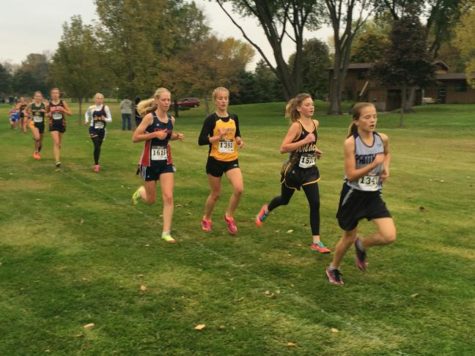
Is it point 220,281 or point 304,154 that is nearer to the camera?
point 220,281

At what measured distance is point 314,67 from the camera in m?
63.1

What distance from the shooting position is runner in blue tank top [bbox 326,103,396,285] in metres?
4.94

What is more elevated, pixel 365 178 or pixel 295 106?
pixel 295 106

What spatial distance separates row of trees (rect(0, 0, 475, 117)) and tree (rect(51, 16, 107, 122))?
0.07 metres

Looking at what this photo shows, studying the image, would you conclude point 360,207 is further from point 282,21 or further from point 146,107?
point 282,21

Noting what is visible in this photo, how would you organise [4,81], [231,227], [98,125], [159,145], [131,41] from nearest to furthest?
[159,145] → [231,227] → [98,125] → [131,41] → [4,81]

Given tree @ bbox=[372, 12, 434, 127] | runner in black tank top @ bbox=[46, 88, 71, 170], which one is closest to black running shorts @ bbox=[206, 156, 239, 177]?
runner in black tank top @ bbox=[46, 88, 71, 170]

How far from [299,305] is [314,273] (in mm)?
940

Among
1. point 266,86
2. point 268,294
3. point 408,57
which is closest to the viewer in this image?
point 268,294

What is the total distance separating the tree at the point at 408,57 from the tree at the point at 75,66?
61.9 ft

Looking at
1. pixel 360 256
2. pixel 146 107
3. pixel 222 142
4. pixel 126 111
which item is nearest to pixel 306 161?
pixel 222 142

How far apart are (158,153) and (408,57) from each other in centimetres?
2836

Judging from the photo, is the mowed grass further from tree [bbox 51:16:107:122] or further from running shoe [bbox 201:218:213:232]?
tree [bbox 51:16:107:122]

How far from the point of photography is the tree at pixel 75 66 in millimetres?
34094
